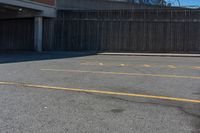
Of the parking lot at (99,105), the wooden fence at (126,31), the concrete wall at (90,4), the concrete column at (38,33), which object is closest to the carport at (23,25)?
the concrete column at (38,33)

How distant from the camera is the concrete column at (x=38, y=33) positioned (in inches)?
1168

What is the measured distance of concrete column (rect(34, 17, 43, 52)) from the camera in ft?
97.3

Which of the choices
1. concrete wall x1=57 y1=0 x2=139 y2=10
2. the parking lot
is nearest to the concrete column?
concrete wall x1=57 y1=0 x2=139 y2=10

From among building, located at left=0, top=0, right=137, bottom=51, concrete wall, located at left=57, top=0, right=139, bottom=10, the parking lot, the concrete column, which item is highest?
concrete wall, located at left=57, top=0, right=139, bottom=10

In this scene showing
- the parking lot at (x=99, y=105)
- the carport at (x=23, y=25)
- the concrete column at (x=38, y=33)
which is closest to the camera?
the parking lot at (x=99, y=105)

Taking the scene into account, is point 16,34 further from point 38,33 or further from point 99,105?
point 99,105

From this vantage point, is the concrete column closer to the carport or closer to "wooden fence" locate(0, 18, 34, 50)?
the carport

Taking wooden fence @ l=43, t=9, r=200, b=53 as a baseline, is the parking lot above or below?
below

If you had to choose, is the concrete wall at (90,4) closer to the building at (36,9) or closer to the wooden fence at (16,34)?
the building at (36,9)

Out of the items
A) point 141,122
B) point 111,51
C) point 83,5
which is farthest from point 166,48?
point 141,122

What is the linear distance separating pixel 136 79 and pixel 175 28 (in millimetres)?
17515

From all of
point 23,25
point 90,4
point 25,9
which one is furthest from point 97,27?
point 23,25

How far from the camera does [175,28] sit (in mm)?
26703

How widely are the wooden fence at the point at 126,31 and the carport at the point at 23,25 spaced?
95cm
